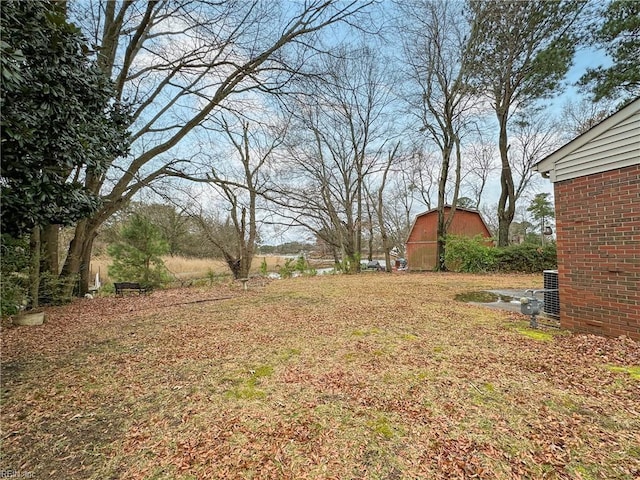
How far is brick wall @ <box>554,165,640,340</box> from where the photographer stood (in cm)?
320

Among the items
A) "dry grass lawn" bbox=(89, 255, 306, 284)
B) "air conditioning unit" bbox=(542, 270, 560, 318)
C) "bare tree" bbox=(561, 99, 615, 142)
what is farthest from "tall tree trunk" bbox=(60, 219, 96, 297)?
"bare tree" bbox=(561, 99, 615, 142)

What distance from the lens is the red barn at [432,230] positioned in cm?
1666

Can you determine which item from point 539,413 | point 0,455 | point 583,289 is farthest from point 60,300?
point 583,289

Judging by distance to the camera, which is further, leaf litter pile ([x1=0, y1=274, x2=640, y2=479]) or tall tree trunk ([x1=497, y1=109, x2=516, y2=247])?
tall tree trunk ([x1=497, y1=109, x2=516, y2=247])

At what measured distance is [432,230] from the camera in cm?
1697

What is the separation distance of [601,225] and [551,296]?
180 cm

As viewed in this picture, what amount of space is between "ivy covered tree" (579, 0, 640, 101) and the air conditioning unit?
6982 millimetres

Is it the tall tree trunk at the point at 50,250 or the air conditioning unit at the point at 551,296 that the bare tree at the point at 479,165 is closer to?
the air conditioning unit at the point at 551,296

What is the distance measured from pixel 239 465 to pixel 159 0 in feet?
26.4

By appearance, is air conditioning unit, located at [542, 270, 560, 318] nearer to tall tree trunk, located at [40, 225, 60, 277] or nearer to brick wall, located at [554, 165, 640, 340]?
brick wall, located at [554, 165, 640, 340]

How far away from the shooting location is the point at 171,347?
12.2 feet

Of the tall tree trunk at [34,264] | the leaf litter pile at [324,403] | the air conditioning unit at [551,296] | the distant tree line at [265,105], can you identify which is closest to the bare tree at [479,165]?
the distant tree line at [265,105]

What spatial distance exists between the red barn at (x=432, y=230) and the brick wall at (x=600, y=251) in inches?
508

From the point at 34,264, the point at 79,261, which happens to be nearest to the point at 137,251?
the point at 79,261
